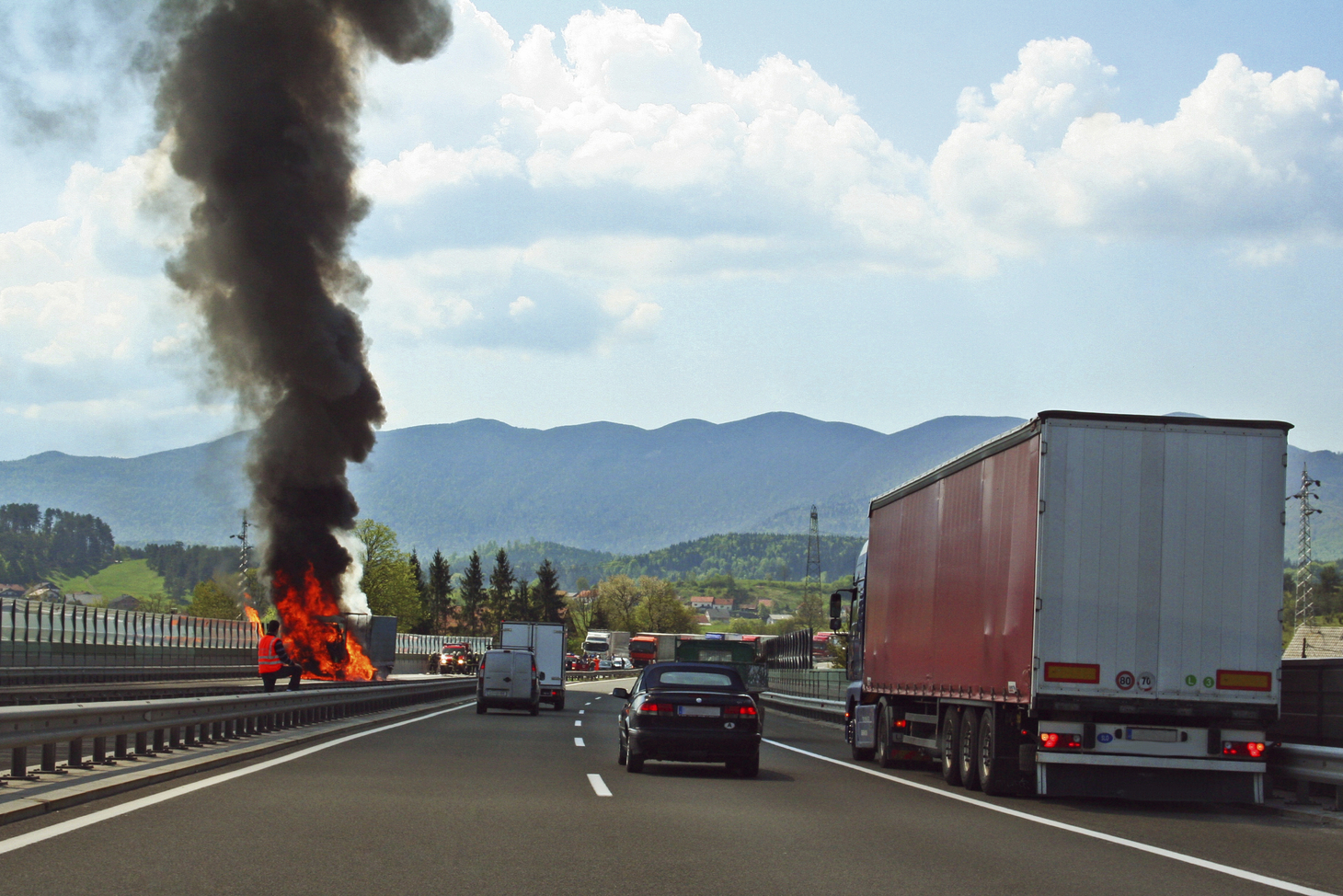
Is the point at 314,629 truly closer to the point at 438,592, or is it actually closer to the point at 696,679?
the point at 696,679

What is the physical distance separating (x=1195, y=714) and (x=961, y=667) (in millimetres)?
2956

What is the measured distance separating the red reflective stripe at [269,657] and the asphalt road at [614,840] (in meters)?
10.6

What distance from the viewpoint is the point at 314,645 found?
155 ft

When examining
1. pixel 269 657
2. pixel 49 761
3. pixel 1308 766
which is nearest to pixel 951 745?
pixel 1308 766

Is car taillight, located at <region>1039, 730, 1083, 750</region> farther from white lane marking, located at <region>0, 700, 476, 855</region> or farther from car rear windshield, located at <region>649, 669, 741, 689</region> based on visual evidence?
white lane marking, located at <region>0, 700, 476, 855</region>

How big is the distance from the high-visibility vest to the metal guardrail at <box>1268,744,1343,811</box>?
18371mm

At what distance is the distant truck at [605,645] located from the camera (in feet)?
459

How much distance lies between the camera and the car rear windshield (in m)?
17.9

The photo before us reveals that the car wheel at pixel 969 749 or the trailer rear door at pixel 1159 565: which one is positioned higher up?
the trailer rear door at pixel 1159 565

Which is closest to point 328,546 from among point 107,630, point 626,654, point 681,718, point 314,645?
point 314,645

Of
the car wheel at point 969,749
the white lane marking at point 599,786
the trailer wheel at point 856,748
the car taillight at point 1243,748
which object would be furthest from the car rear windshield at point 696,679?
the car taillight at point 1243,748

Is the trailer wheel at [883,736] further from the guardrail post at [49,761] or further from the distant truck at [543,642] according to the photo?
the distant truck at [543,642]

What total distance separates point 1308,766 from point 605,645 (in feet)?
422

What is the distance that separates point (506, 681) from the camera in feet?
117
